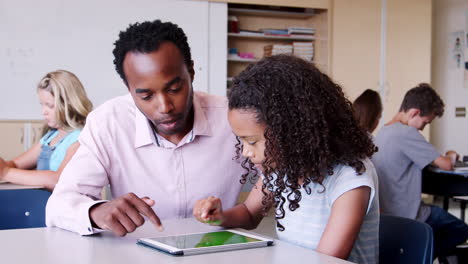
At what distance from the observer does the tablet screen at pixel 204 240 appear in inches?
44.6

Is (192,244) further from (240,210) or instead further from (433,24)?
(433,24)

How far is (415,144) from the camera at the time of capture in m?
3.06

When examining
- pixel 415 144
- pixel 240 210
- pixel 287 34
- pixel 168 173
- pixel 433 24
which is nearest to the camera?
pixel 240 210

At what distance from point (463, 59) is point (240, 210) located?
5.51 meters

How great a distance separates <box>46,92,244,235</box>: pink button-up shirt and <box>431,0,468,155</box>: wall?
17.1ft

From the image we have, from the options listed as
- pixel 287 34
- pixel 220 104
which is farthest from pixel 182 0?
pixel 220 104

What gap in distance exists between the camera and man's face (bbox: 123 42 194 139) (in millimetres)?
1401

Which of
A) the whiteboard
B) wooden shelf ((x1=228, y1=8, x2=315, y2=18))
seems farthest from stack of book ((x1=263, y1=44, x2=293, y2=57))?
the whiteboard

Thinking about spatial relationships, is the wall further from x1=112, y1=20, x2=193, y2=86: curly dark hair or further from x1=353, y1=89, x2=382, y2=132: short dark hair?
x1=112, y1=20, x2=193, y2=86: curly dark hair

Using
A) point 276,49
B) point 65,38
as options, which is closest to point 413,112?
point 276,49

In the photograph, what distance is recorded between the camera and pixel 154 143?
62.3 inches

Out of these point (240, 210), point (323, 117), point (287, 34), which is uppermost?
point (287, 34)

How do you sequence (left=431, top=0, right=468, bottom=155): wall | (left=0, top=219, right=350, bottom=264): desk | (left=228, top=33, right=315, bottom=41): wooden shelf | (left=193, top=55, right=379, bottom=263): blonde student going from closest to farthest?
(left=0, top=219, right=350, bottom=264): desk
(left=193, top=55, right=379, bottom=263): blonde student
(left=228, top=33, right=315, bottom=41): wooden shelf
(left=431, top=0, right=468, bottom=155): wall

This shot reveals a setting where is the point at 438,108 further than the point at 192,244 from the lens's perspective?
Yes
